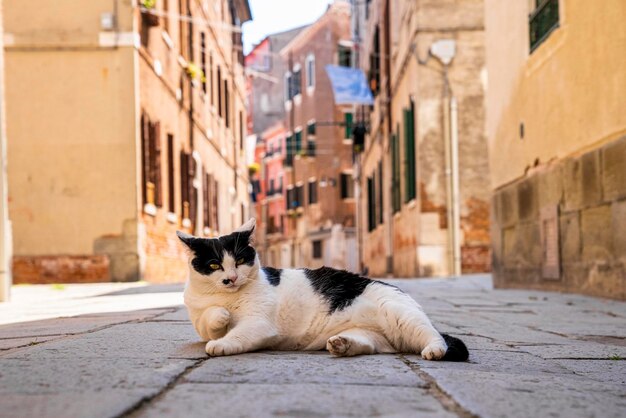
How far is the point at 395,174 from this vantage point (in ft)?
60.0

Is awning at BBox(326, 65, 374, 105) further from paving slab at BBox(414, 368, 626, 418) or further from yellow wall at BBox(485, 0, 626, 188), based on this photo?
paving slab at BBox(414, 368, 626, 418)

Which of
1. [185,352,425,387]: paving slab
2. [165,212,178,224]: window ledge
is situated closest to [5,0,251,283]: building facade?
[165,212,178,224]: window ledge

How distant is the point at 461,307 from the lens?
6.95m

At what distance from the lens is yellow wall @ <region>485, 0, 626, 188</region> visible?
6.93 m

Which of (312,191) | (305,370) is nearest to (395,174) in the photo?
(305,370)

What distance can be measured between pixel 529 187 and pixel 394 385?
7.37 metres

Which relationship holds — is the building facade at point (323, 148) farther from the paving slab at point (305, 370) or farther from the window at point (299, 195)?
the paving slab at point (305, 370)

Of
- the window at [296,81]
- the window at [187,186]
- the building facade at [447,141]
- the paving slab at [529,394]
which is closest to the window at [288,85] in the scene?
the window at [296,81]

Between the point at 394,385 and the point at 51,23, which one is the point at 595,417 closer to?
the point at 394,385

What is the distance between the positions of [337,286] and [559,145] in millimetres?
5414

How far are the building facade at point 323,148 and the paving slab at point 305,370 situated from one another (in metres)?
34.0

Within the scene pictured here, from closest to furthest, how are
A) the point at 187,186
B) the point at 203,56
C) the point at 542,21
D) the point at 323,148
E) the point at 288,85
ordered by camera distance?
the point at 542,21 → the point at 187,186 → the point at 203,56 → the point at 323,148 → the point at 288,85

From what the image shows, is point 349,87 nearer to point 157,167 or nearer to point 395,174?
point 395,174

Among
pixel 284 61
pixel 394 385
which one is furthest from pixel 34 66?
pixel 284 61
